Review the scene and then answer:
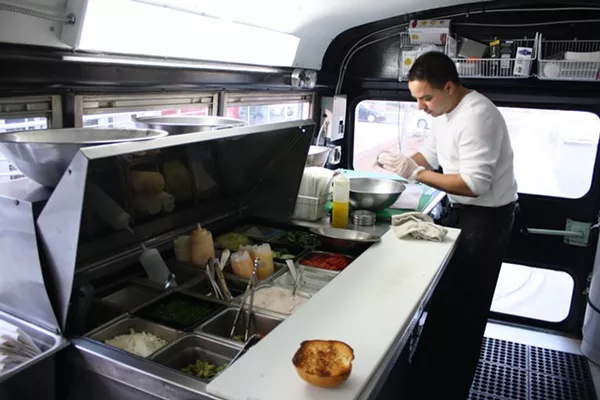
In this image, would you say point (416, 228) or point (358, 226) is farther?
point (358, 226)

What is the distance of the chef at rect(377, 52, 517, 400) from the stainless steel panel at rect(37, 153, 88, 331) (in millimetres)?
1777

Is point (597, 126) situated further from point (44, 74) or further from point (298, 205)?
point (44, 74)

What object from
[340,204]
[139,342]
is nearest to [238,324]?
[139,342]

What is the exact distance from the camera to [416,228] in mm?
2402

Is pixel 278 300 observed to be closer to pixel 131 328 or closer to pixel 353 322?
pixel 353 322

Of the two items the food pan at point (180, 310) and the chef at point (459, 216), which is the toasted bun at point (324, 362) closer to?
the food pan at point (180, 310)

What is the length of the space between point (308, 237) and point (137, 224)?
823mm

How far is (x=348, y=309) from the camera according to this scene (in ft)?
5.53

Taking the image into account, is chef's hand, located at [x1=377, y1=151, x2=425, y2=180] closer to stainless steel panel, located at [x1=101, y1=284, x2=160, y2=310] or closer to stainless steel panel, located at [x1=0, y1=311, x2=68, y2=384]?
stainless steel panel, located at [x1=101, y1=284, x2=160, y2=310]

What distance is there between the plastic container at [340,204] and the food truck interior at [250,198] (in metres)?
0.12

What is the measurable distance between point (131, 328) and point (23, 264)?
0.39 metres

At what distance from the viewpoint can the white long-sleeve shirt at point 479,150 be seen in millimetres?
2541

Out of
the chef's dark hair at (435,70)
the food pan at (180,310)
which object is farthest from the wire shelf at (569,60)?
the food pan at (180,310)

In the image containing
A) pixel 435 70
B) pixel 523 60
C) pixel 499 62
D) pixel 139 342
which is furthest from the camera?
pixel 499 62
